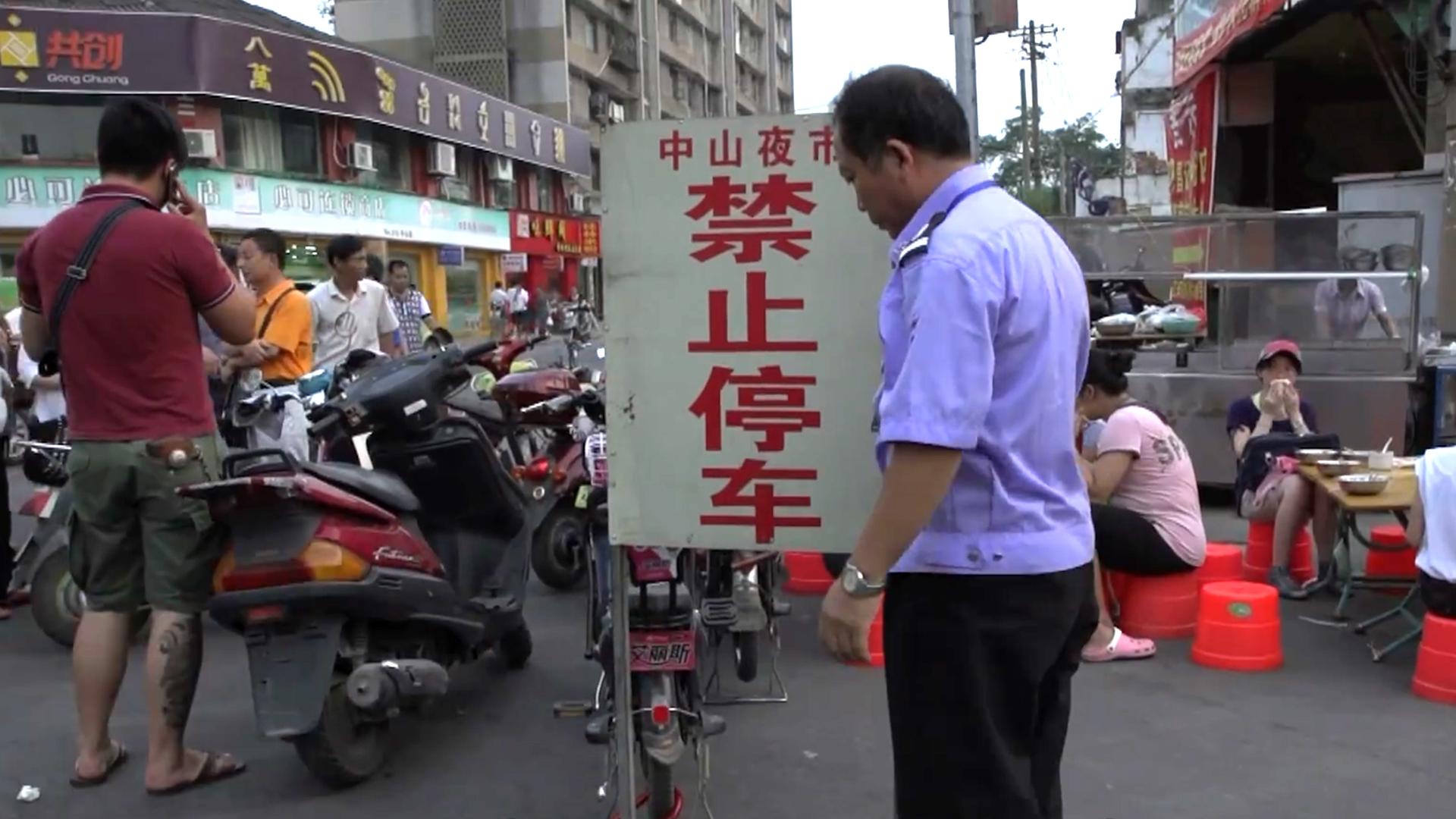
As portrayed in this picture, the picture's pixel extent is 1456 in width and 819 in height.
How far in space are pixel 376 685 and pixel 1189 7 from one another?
13.5 meters

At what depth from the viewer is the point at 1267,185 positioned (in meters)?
14.4

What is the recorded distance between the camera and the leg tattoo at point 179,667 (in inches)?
136

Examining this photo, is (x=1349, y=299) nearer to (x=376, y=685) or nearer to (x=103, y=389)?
(x=376, y=685)

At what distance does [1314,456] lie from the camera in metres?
5.38

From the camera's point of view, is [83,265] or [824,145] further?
[83,265]

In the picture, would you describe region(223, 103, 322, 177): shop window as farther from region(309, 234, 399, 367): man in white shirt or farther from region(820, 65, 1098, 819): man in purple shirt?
region(820, 65, 1098, 819): man in purple shirt

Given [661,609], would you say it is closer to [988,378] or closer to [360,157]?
[988,378]

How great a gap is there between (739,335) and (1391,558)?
14.8ft

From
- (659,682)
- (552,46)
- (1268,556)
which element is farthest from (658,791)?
(552,46)

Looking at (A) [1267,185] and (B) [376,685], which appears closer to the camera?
(B) [376,685]

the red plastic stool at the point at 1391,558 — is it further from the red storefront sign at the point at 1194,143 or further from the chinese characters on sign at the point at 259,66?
the chinese characters on sign at the point at 259,66

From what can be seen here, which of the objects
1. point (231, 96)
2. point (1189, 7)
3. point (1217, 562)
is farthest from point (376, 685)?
point (231, 96)

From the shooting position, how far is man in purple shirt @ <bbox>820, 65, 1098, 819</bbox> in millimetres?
1886

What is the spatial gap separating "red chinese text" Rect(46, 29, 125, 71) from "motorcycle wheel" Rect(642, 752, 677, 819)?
20580mm
